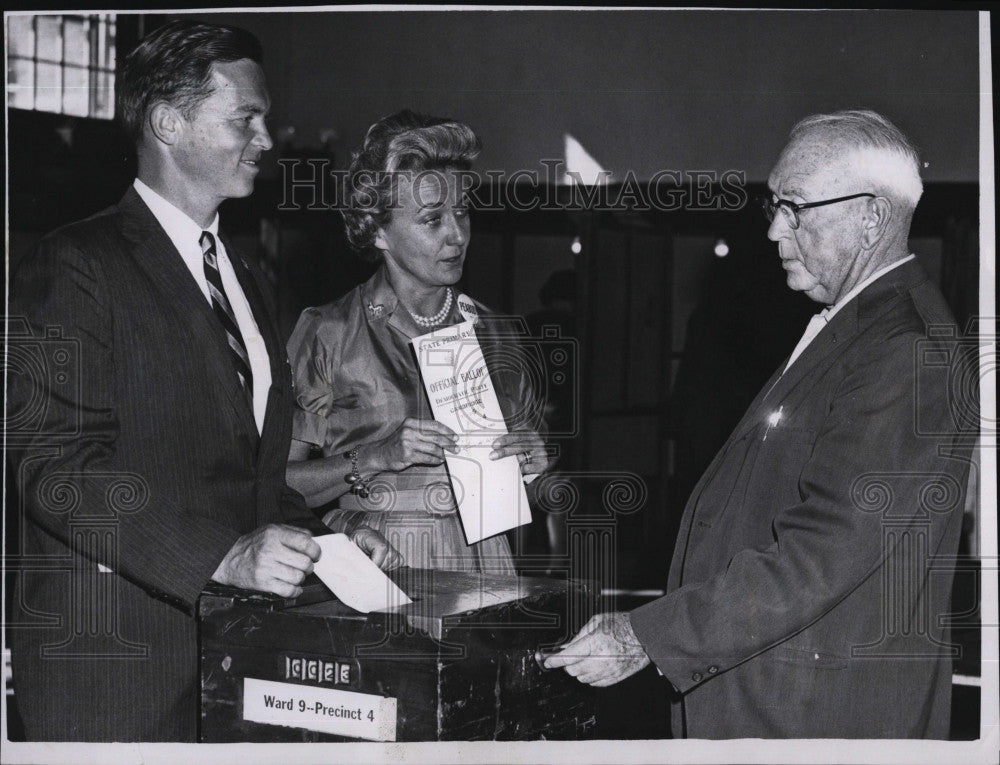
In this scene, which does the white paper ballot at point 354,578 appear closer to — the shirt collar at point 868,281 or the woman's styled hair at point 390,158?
the woman's styled hair at point 390,158

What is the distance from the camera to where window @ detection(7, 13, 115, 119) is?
9.18ft

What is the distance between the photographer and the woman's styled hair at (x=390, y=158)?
2.84 meters

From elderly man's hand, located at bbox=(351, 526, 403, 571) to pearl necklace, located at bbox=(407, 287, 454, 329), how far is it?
60 cm

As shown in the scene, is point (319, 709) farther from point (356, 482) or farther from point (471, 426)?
point (471, 426)

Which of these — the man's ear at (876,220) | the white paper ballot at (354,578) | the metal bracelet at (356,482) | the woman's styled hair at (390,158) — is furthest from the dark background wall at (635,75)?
the white paper ballot at (354,578)

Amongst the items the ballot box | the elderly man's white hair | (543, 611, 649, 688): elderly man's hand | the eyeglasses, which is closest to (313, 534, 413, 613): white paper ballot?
the ballot box

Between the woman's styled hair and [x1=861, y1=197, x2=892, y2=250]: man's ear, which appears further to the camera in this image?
the woman's styled hair

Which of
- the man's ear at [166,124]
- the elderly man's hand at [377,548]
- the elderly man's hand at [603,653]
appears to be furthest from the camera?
the man's ear at [166,124]

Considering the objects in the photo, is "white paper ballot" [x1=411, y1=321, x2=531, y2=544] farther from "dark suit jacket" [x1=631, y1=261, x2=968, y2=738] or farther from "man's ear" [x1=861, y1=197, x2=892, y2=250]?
"man's ear" [x1=861, y1=197, x2=892, y2=250]

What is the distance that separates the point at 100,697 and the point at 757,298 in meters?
2.15

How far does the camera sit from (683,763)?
271 cm

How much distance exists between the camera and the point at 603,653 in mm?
2309

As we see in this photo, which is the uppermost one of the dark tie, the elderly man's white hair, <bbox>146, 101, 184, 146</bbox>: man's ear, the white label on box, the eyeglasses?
<bbox>146, 101, 184, 146</bbox>: man's ear

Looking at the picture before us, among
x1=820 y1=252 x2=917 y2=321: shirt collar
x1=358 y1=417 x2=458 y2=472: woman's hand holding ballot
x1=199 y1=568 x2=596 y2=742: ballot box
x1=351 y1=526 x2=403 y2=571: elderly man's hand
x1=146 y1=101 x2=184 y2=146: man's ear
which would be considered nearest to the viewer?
x1=199 y1=568 x2=596 y2=742: ballot box
